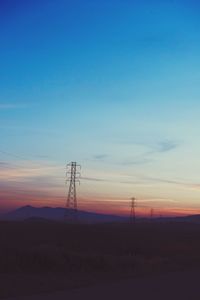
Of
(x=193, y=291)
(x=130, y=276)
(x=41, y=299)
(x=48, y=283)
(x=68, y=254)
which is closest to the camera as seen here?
(x=41, y=299)

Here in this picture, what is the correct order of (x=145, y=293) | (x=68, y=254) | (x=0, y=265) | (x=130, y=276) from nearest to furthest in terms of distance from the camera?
1. (x=145, y=293)
2. (x=130, y=276)
3. (x=0, y=265)
4. (x=68, y=254)

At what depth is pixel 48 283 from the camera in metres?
19.7

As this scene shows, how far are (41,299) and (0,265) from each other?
47.8ft

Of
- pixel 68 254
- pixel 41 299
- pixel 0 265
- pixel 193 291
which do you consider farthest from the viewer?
pixel 68 254

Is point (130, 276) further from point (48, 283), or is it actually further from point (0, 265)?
point (0, 265)

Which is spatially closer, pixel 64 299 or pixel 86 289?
pixel 64 299

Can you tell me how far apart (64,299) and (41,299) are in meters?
0.55

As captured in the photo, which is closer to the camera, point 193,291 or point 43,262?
point 193,291

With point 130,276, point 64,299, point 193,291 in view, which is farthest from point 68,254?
point 64,299

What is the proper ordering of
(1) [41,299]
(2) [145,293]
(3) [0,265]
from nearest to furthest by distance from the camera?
(1) [41,299], (2) [145,293], (3) [0,265]

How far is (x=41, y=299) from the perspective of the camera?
14.5 m

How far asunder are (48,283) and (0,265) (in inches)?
374

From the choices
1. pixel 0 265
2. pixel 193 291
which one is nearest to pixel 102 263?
pixel 0 265

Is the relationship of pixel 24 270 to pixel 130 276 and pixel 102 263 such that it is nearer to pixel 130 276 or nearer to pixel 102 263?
pixel 102 263
